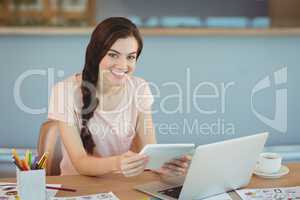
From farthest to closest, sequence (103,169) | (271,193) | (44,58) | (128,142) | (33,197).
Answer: (44,58) → (128,142) → (103,169) → (271,193) → (33,197)

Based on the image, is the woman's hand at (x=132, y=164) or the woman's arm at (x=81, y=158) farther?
the woman's arm at (x=81, y=158)

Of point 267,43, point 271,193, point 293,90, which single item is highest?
point 267,43

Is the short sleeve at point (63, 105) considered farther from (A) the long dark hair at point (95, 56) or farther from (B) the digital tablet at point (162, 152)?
(B) the digital tablet at point (162, 152)

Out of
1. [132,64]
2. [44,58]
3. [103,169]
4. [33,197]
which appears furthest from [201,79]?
[33,197]

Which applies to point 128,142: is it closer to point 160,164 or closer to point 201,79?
point 160,164

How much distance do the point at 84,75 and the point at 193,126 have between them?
2.73 ft

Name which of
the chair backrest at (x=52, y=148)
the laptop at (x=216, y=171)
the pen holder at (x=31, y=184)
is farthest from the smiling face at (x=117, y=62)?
the pen holder at (x=31, y=184)

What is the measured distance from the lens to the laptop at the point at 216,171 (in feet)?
5.06

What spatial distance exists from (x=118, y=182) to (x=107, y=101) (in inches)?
20.7

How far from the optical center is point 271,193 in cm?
167

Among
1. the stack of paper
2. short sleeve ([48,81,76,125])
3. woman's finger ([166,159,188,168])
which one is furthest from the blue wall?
the stack of paper

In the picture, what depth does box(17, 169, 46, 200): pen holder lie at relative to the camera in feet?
5.00

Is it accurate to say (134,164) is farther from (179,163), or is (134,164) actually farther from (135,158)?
(179,163)

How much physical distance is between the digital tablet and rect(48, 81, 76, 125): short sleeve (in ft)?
1.46
